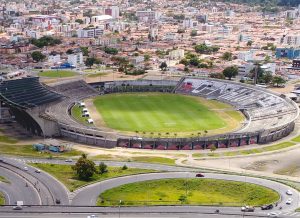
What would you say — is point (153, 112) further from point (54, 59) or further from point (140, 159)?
point (54, 59)

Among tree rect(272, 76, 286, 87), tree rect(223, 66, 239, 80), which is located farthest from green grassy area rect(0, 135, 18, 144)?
tree rect(272, 76, 286, 87)

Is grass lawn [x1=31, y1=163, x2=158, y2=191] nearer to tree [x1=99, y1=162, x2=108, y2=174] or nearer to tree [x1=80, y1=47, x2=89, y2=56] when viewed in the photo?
tree [x1=99, y1=162, x2=108, y2=174]

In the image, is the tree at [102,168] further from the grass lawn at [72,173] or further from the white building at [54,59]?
A: the white building at [54,59]

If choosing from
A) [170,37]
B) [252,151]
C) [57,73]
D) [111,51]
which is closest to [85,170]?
[252,151]

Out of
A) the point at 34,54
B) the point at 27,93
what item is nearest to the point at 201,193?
the point at 27,93

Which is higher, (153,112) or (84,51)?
(84,51)
